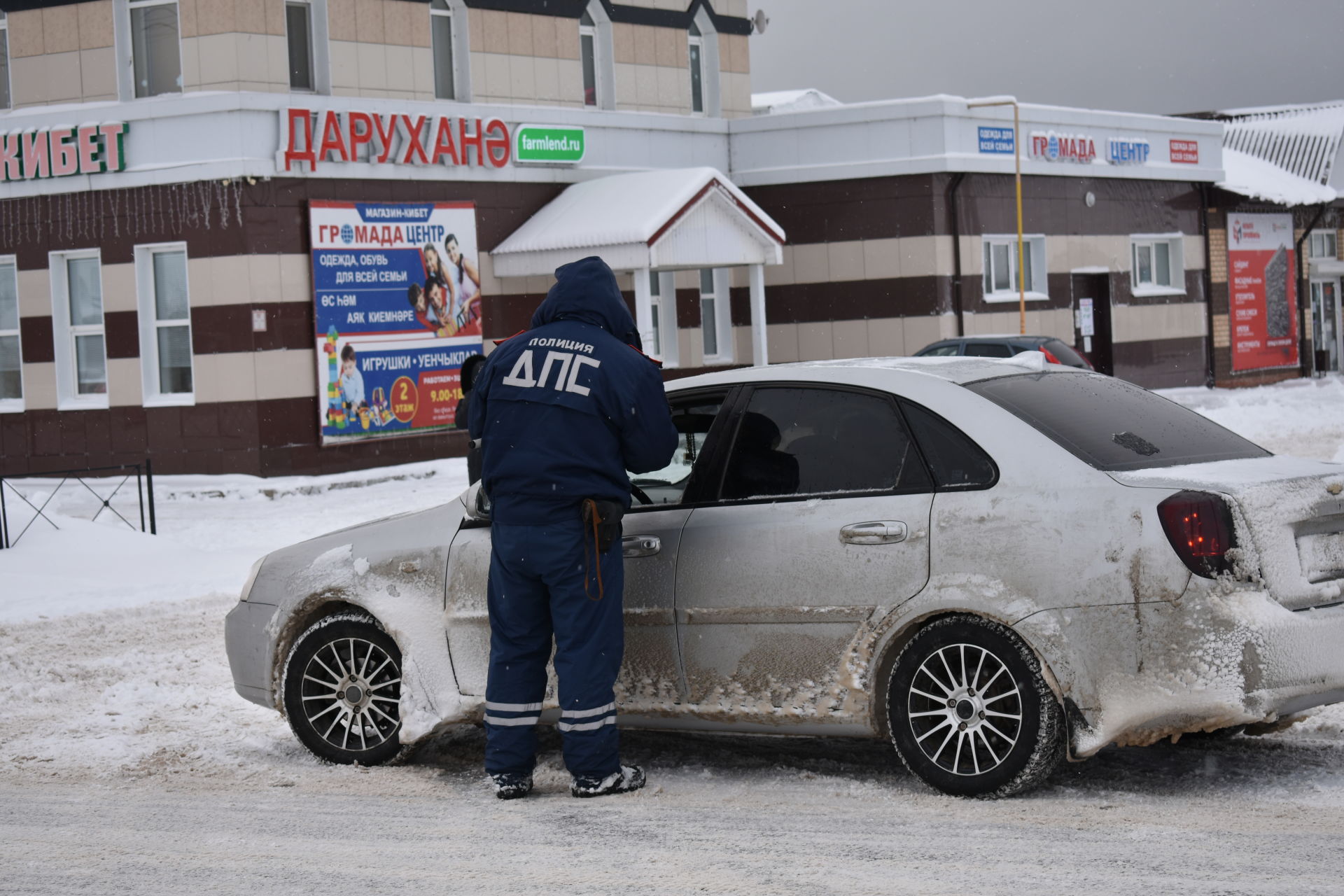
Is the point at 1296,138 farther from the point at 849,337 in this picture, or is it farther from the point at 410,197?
the point at 410,197

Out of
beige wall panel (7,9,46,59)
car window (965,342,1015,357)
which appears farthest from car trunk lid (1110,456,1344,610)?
beige wall panel (7,9,46,59)

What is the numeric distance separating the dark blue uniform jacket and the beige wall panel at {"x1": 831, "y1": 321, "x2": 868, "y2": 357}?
826 inches

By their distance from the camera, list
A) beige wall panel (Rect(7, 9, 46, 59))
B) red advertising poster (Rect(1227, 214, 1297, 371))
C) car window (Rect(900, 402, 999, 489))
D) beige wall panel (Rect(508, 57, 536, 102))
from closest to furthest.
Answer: car window (Rect(900, 402, 999, 489)), beige wall panel (Rect(7, 9, 46, 59)), beige wall panel (Rect(508, 57, 536, 102)), red advertising poster (Rect(1227, 214, 1297, 371))

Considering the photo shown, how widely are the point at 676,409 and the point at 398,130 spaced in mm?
16140

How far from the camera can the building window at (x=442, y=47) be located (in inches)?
903

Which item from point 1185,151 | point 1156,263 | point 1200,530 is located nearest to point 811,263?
point 1156,263

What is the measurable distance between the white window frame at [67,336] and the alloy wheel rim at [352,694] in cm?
1576

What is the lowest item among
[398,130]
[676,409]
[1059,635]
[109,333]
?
[1059,635]

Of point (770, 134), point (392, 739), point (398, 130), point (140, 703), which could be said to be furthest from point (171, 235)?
point (392, 739)

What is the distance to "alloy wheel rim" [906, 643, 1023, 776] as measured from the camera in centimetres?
539

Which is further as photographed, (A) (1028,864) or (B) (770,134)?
(B) (770,134)

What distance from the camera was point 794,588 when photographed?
573 cm

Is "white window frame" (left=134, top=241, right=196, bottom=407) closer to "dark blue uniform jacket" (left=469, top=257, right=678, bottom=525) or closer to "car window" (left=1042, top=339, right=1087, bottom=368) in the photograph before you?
"car window" (left=1042, top=339, right=1087, bottom=368)

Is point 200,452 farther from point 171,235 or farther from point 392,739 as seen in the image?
point 392,739
